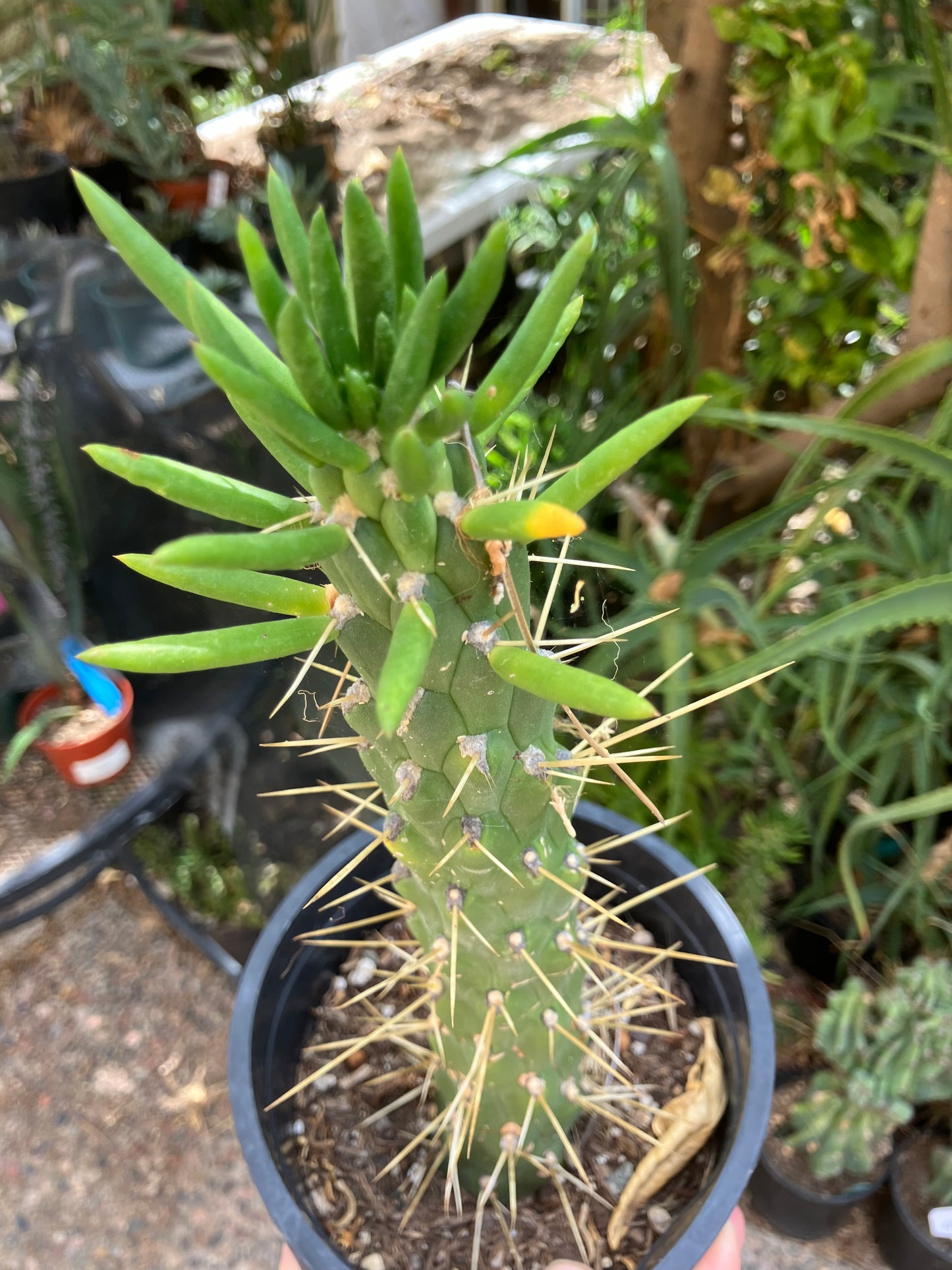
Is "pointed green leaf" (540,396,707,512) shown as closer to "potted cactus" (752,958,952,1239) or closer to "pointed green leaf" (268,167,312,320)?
"pointed green leaf" (268,167,312,320)

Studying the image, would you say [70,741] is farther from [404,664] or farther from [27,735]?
[404,664]

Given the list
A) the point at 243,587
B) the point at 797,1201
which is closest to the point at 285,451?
the point at 243,587

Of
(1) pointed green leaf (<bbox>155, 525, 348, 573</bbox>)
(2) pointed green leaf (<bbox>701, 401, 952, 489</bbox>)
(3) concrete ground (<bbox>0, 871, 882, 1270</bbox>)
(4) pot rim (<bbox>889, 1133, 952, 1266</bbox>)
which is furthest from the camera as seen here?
(3) concrete ground (<bbox>0, 871, 882, 1270</bbox>)

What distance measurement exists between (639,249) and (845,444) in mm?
368

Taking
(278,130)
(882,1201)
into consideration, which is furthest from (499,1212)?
(278,130)

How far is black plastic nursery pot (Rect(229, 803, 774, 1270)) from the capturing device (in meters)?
0.50

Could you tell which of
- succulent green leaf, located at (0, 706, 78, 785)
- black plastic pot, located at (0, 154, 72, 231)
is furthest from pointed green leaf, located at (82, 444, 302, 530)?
black plastic pot, located at (0, 154, 72, 231)

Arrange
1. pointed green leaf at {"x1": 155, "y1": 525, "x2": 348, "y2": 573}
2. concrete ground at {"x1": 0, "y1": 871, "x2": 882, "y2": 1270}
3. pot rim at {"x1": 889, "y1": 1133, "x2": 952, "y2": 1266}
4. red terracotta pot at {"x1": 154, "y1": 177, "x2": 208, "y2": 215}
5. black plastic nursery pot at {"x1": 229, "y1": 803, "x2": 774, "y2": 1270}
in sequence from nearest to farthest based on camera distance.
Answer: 1. pointed green leaf at {"x1": 155, "y1": 525, "x2": 348, "y2": 573}
2. black plastic nursery pot at {"x1": 229, "y1": 803, "x2": 774, "y2": 1270}
3. pot rim at {"x1": 889, "y1": 1133, "x2": 952, "y2": 1266}
4. concrete ground at {"x1": 0, "y1": 871, "x2": 882, "y2": 1270}
5. red terracotta pot at {"x1": 154, "y1": 177, "x2": 208, "y2": 215}

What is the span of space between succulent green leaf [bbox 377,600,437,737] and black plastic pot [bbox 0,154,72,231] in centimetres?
152

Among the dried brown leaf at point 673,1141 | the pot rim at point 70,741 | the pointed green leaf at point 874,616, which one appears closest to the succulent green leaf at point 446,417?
the pointed green leaf at point 874,616

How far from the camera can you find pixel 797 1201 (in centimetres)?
79

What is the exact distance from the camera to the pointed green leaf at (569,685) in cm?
23

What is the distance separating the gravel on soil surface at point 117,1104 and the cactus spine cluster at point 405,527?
0.70 metres

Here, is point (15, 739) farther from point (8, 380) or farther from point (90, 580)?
point (8, 380)
